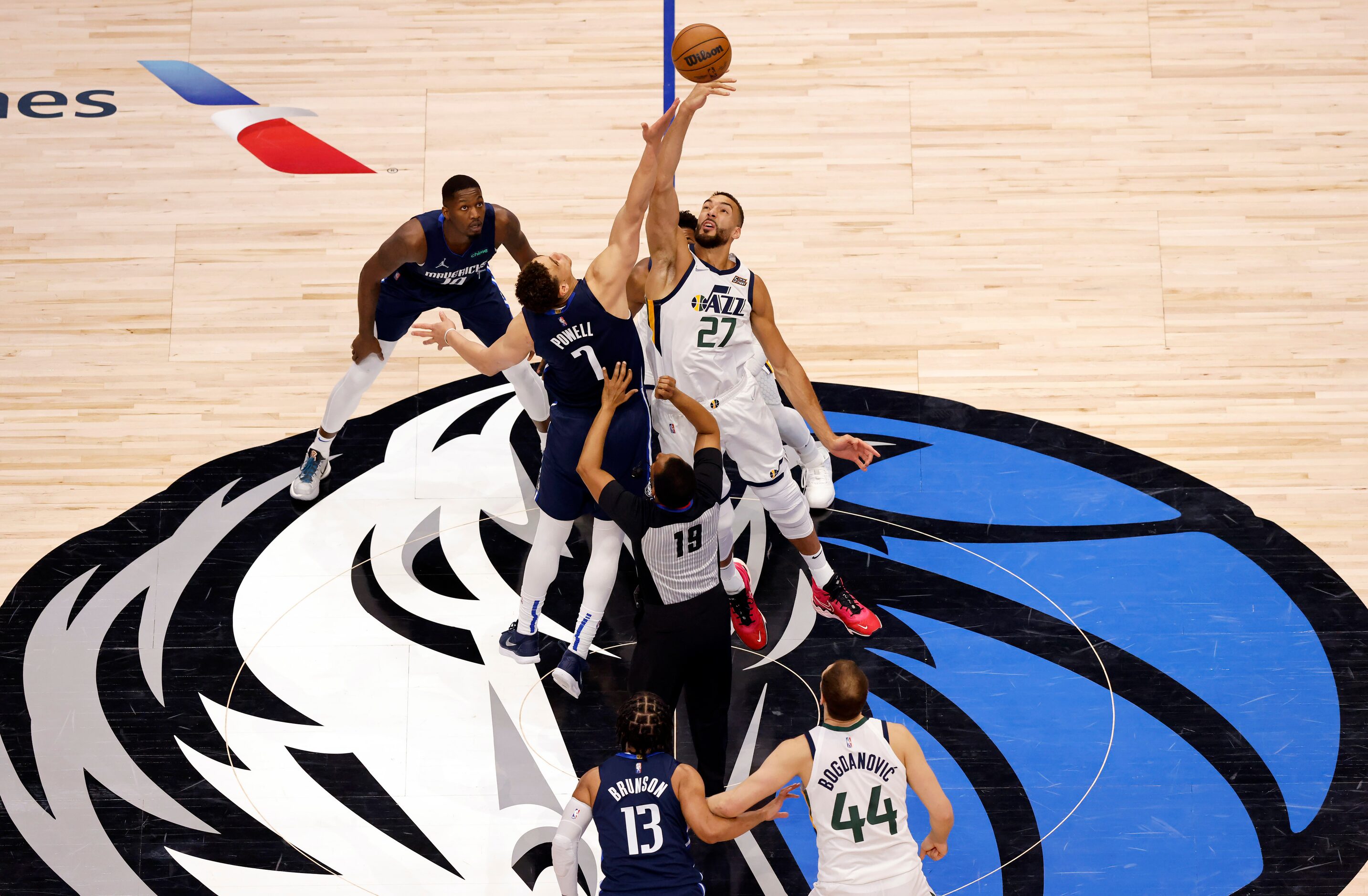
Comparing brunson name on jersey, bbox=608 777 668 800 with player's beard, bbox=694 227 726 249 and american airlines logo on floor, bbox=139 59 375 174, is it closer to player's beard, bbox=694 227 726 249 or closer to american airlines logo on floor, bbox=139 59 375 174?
player's beard, bbox=694 227 726 249

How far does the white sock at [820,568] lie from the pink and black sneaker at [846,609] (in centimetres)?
2

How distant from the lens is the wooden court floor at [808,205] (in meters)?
6.77

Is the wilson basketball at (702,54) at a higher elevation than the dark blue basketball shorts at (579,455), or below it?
higher

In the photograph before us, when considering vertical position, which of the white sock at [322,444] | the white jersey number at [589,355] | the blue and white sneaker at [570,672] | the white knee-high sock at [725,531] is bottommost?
the blue and white sneaker at [570,672]

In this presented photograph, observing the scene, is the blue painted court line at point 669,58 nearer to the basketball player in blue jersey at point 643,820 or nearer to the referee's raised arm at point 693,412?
the referee's raised arm at point 693,412

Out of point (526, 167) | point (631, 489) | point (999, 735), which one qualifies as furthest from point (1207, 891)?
point (526, 167)

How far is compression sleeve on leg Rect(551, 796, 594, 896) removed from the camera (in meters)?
4.43

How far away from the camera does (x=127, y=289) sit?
7.12 metres

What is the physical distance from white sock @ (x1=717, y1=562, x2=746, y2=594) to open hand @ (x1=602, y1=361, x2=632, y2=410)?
104 cm

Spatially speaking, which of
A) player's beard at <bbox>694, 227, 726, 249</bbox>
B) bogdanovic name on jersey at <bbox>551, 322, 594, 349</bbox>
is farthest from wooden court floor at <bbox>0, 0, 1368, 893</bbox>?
bogdanovic name on jersey at <bbox>551, 322, 594, 349</bbox>

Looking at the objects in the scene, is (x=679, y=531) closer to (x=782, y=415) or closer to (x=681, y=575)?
(x=681, y=575)

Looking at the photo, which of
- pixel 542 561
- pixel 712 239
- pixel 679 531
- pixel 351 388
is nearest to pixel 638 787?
pixel 679 531

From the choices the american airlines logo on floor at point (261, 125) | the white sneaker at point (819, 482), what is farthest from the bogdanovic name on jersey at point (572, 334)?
the american airlines logo on floor at point (261, 125)

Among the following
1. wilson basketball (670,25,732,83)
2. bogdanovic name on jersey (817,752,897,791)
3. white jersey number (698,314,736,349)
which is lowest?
bogdanovic name on jersey (817,752,897,791)
